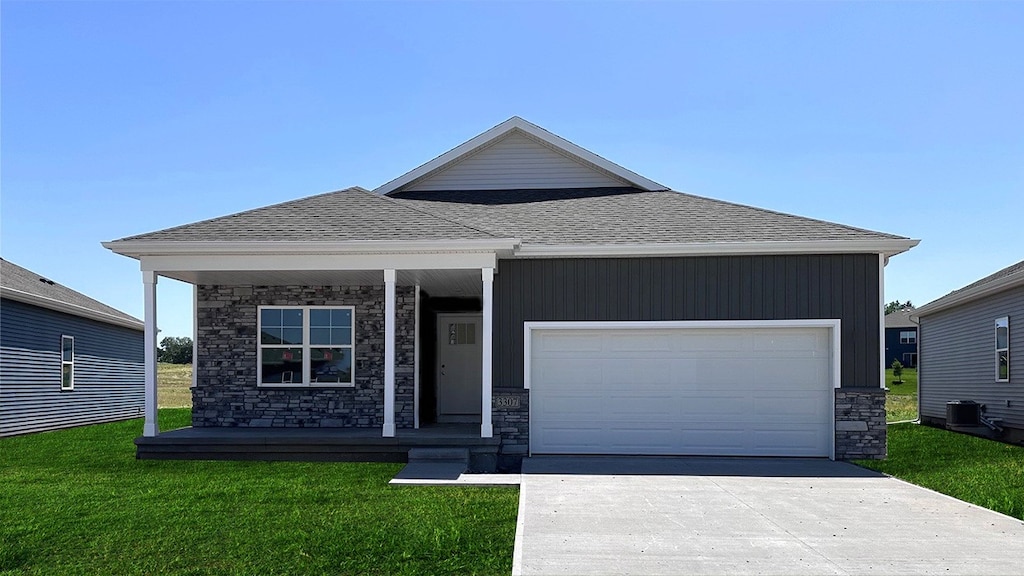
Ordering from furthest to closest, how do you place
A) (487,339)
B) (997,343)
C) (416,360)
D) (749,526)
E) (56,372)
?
(56,372) → (997,343) → (416,360) → (487,339) → (749,526)

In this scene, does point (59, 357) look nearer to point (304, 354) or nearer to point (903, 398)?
point (304, 354)

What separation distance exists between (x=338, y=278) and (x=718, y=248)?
5821mm

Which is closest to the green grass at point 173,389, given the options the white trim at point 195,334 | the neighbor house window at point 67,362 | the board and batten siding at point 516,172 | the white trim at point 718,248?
the neighbor house window at point 67,362

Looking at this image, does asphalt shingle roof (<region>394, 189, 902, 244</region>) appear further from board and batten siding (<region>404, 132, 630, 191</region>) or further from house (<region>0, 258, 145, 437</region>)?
house (<region>0, 258, 145, 437</region>)

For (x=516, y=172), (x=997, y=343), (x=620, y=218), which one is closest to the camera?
(x=620, y=218)

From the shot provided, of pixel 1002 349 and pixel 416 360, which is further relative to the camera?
pixel 1002 349

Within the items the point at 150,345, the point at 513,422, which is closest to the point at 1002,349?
the point at 513,422

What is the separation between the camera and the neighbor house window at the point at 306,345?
13.8 metres

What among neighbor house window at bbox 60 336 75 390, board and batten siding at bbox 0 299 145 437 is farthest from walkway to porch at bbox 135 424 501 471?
neighbor house window at bbox 60 336 75 390

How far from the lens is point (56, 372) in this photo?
59.3 feet

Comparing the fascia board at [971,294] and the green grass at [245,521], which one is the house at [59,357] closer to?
the green grass at [245,521]

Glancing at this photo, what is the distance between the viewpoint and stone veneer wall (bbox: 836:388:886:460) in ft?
38.4

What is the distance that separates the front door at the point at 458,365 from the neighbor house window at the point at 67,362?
9.06m

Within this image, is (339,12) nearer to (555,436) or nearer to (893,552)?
(555,436)
